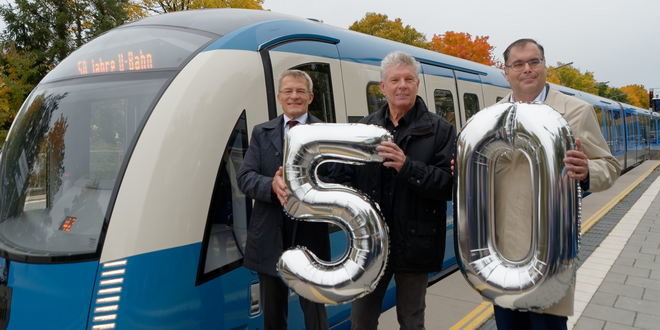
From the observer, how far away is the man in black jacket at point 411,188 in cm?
236

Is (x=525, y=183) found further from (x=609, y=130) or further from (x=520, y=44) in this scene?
(x=609, y=130)

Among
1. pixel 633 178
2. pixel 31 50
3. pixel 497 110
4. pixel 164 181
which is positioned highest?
pixel 31 50

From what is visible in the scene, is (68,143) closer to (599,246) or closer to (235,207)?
(235,207)

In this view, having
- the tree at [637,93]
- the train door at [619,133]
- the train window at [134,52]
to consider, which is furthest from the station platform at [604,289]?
the tree at [637,93]

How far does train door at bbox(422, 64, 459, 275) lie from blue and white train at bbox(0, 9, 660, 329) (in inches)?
88.6

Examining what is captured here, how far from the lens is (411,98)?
93.9 inches

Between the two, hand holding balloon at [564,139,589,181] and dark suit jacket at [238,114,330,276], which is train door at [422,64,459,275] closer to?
dark suit jacket at [238,114,330,276]

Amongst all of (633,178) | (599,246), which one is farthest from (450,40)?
(599,246)

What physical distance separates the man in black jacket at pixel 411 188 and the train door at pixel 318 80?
40.9 inches

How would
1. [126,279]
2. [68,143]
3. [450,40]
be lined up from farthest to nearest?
[450,40] → [68,143] → [126,279]

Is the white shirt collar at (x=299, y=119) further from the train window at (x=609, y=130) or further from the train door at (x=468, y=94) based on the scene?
the train window at (x=609, y=130)

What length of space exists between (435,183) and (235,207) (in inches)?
53.3

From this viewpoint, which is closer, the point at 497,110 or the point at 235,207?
the point at 497,110

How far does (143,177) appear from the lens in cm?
257
